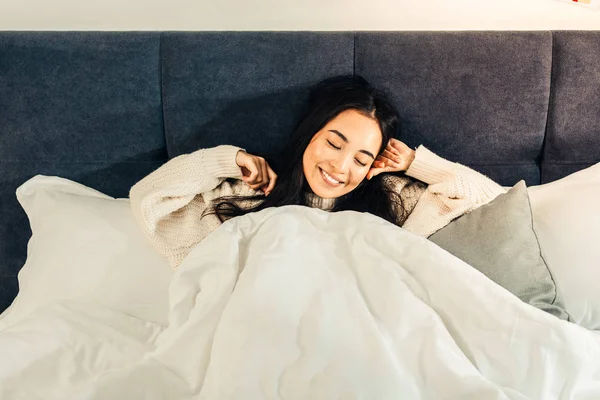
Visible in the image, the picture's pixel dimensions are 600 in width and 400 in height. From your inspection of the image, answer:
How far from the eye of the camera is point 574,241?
5.03ft

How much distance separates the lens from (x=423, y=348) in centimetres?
120

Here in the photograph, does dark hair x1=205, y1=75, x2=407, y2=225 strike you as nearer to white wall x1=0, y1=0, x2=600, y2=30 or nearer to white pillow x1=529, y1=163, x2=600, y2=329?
white wall x1=0, y1=0, x2=600, y2=30

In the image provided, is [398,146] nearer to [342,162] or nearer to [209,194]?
[342,162]

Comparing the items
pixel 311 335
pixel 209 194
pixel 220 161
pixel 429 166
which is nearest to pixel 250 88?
pixel 220 161

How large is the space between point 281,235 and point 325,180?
0.31 metres

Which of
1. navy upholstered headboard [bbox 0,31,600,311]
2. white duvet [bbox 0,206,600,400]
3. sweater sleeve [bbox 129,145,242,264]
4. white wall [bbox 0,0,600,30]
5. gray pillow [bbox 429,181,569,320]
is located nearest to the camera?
white duvet [bbox 0,206,600,400]

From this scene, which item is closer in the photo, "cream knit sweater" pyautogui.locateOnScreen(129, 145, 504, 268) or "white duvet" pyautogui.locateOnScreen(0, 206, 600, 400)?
"white duvet" pyautogui.locateOnScreen(0, 206, 600, 400)

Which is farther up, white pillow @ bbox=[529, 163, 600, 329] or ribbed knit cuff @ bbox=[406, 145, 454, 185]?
ribbed knit cuff @ bbox=[406, 145, 454, 185]

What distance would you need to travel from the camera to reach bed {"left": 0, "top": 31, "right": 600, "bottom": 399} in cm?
118

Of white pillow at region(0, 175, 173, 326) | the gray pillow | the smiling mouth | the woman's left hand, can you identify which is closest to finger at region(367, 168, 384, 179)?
the woman's left hand

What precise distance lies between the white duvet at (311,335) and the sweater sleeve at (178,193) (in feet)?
0.80

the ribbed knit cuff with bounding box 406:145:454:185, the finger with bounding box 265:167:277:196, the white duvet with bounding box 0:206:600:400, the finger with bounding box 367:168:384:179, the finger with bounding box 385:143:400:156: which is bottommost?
the white duvet with bounding box 0:206:600:400

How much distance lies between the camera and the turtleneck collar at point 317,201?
1769mm

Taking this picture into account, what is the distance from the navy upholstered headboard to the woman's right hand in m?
0.07
